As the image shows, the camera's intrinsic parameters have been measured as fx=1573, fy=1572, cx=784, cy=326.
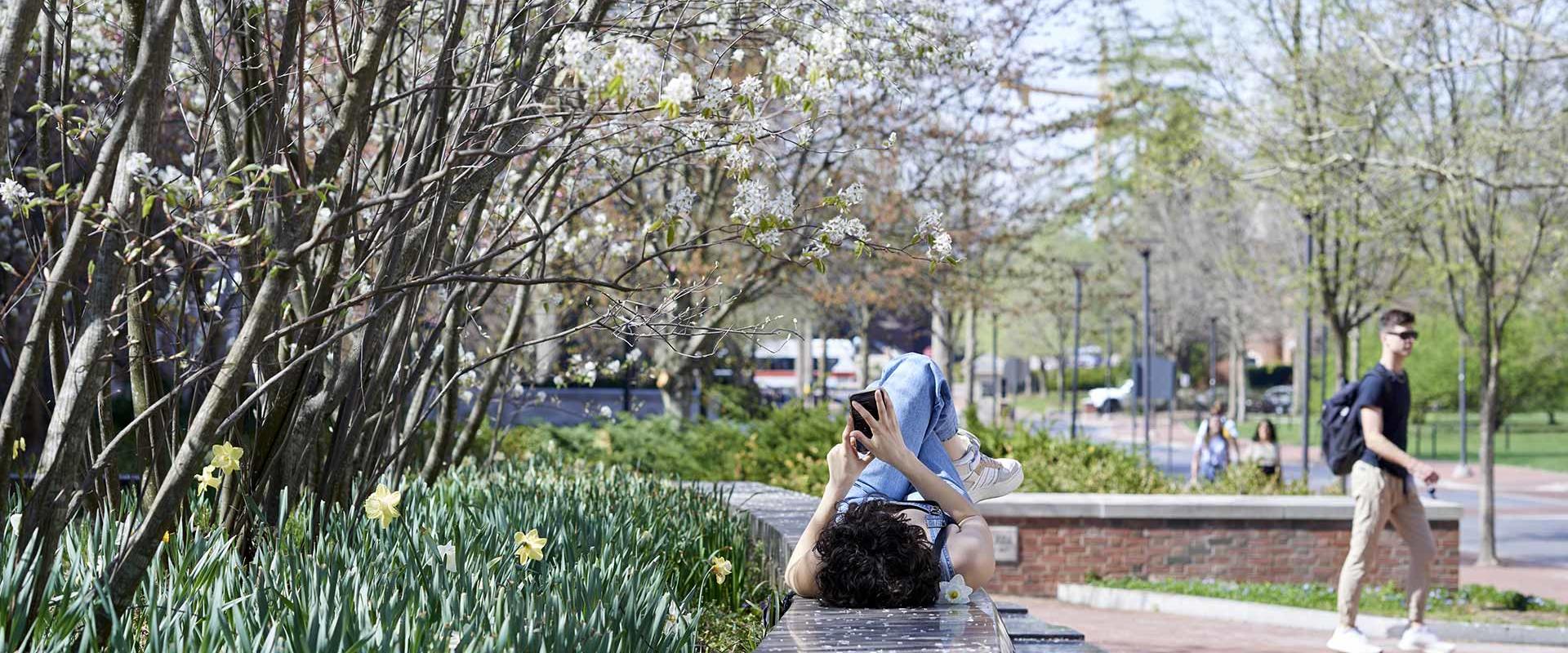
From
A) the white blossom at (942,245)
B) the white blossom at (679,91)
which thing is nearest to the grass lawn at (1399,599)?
the white blossom at (942,245)

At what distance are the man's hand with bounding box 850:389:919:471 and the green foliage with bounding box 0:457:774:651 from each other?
0.64 m

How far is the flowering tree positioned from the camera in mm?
3643

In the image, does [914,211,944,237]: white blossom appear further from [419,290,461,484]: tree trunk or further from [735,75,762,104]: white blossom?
[419,290,461,484]: tree trunk

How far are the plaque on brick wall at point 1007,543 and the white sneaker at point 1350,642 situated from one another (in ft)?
11.9

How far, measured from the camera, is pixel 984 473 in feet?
16.6

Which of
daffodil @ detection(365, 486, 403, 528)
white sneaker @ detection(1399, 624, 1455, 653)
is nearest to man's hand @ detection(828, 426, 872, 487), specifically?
daffodil @ detection(365, 486, 403, 528)

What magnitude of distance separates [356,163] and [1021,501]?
840 cm

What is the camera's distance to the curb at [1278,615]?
967 cm

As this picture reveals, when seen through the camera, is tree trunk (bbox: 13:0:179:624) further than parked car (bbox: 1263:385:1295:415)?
No

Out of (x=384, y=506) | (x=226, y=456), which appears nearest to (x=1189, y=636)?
(x=384, y=506)

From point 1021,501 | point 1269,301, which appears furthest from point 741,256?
point 1269,301

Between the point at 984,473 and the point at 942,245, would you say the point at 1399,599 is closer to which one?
the point at 984,473

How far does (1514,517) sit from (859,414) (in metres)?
20.6

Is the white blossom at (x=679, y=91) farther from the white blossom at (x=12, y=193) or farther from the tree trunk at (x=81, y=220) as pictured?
the white blossom at (x=12, y=193)
